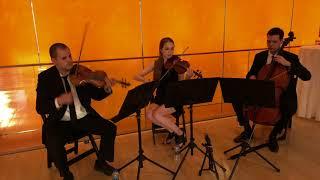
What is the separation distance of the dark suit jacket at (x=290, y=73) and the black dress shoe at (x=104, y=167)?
179 cm

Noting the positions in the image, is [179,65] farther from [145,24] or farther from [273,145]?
[145,24]

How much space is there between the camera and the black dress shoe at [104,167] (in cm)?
255

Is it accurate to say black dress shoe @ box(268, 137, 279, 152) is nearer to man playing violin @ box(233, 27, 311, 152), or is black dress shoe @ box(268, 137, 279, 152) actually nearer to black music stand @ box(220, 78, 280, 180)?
man playing violin @ box(233, 27, 311, 152)

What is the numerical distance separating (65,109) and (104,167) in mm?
644

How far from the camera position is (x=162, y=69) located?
9.21ft

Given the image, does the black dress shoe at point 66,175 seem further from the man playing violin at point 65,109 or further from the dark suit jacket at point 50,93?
the dark suit jacket at point 50,93

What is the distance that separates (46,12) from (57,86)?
387 centimetres

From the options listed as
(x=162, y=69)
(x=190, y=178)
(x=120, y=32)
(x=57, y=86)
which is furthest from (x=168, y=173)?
(x=120, y=32)

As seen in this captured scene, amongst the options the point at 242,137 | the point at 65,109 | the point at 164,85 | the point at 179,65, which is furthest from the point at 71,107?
the point at 242,137

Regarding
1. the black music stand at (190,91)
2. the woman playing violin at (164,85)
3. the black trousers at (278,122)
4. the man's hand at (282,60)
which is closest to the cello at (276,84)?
the man's hand at (282,60)

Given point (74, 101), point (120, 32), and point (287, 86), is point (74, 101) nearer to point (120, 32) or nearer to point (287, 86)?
point (287, 86)

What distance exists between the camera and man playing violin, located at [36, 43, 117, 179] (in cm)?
231

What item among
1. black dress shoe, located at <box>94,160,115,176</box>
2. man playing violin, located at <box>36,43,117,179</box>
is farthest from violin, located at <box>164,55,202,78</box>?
black dress shoe, located at <box>94,160,115,176</box>

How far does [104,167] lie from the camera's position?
8.46 ft
